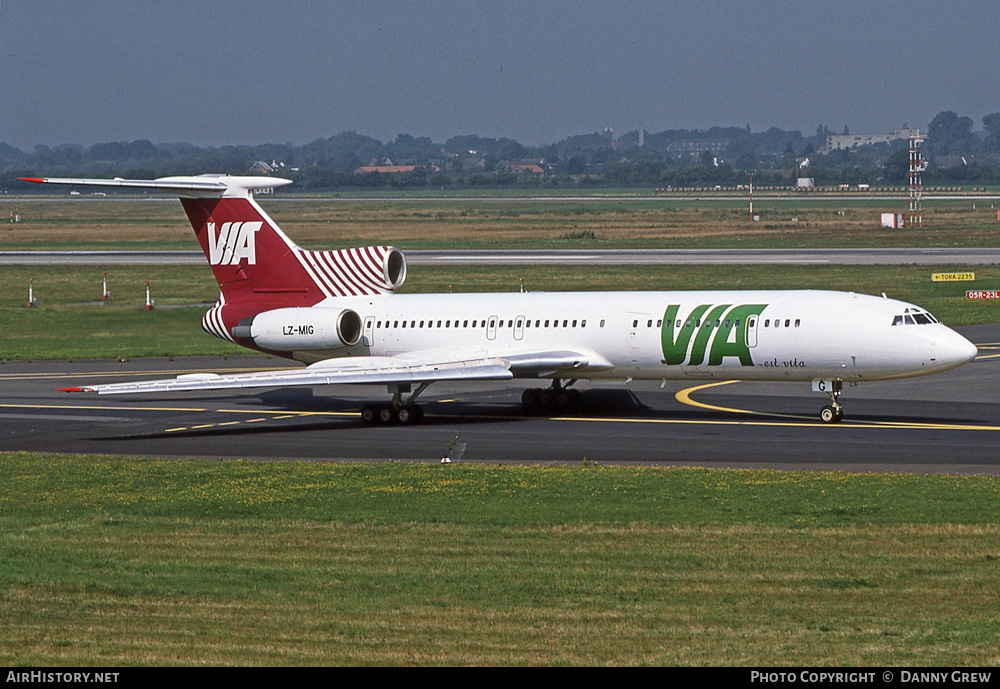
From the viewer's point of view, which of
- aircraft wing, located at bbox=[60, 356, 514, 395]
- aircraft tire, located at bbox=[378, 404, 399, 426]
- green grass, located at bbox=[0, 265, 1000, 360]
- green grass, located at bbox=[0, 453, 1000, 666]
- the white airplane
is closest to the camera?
green grass, located at bbox=[0, 453, 1000, 666]

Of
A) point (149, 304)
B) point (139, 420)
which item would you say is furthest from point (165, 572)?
point (149, 304)

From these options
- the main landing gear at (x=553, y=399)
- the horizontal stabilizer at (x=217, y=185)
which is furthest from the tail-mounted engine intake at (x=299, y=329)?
the main landing gear at (x=553, y=399)

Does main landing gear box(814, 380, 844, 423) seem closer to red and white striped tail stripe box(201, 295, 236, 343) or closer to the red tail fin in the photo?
the red tail fin

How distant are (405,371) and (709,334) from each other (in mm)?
7848

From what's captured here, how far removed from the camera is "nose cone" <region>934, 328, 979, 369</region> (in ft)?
105

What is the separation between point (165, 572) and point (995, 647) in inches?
410

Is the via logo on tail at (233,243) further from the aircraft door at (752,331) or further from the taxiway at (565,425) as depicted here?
the aircraft door at (752,331)

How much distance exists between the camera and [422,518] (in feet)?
72.2

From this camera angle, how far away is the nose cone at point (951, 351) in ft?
105

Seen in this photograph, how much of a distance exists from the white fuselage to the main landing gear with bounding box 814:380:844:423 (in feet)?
1.10

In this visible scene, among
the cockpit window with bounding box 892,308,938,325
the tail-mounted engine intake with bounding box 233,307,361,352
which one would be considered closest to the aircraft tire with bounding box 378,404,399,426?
the tail-mounted engine intake with bounding box 233,307,361,352

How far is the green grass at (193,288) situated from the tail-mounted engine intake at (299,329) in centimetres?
1272
